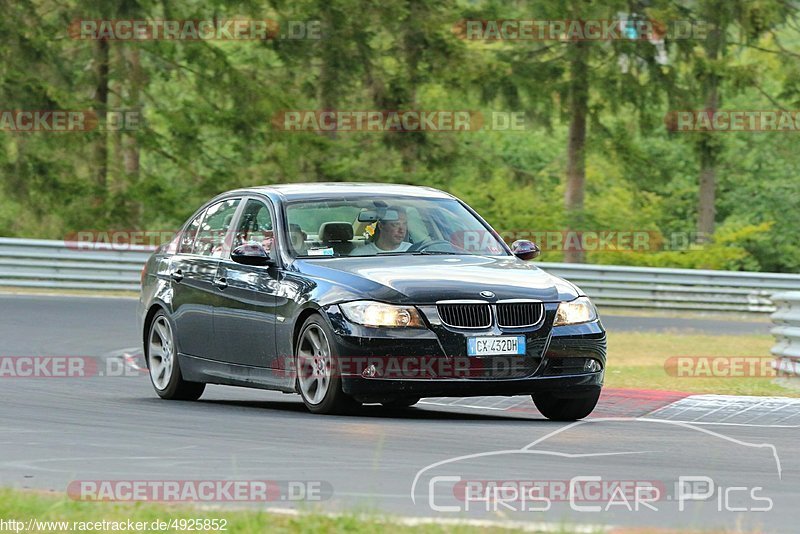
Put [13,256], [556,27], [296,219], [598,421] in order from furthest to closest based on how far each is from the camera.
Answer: [556,27] → [13,256] → [296,219] → [598,421]

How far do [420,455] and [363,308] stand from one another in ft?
6.56

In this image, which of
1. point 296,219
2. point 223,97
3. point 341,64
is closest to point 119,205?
point 223,97

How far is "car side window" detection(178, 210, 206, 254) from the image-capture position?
13133 millimetres

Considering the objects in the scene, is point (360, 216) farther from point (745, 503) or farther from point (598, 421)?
point (745, 503)

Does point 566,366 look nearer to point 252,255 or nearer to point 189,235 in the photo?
point 252,255

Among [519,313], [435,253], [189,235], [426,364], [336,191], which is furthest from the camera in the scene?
[189,235]

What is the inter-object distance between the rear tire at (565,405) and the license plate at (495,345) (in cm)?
76

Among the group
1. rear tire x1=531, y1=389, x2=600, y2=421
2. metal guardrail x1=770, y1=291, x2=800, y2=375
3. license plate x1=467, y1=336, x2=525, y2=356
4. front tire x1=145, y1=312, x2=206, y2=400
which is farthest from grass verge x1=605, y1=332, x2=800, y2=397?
front tire x1=145, y1=312, x2=206, y2=400

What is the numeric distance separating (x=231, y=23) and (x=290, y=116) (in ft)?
8.23

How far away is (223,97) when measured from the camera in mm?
38875

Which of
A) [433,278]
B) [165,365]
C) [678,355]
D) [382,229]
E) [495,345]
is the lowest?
[678,355]

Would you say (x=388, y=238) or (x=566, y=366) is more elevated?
(x=388, y=238)

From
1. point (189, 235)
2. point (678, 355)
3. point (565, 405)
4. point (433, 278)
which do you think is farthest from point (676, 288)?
point (433, 278)

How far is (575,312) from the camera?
10891 millimetres
